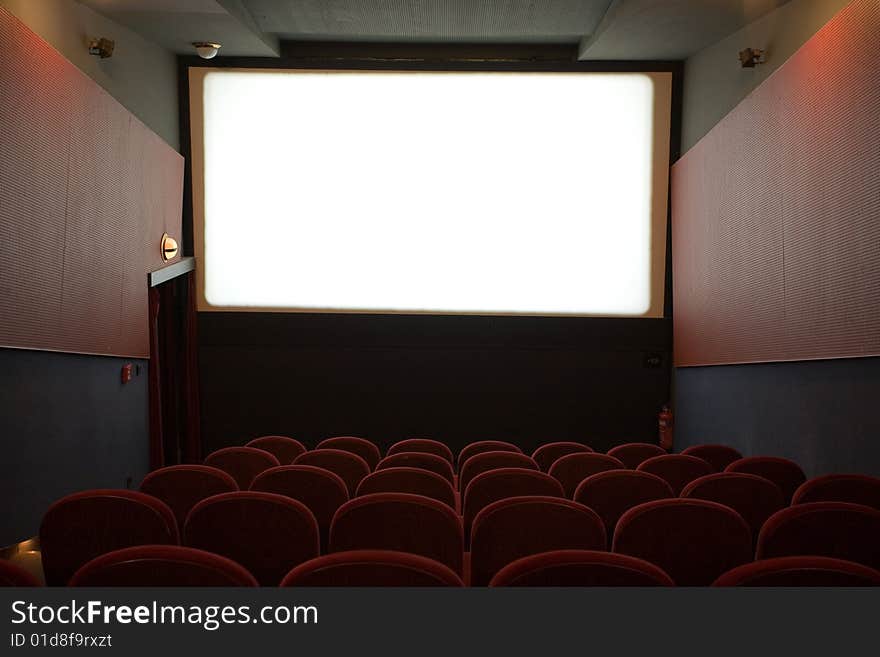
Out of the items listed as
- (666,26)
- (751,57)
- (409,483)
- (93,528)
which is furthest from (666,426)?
(93,528)

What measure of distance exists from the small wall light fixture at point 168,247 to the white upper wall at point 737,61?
20.1 ft

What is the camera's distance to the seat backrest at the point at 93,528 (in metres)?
3.29

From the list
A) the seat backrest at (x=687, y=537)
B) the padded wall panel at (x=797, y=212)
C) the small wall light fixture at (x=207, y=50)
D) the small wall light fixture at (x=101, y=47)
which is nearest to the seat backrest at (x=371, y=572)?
the seat backrest at (x=687, y=537)

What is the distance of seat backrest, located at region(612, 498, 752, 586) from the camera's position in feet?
10.2

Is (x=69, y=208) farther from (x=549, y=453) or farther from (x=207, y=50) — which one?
(x=549, y=453)

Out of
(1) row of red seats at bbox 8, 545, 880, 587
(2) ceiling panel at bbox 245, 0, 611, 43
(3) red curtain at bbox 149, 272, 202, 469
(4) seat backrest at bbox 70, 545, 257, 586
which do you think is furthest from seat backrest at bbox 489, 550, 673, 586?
(3) red curtain at bbox 149, 272, 202, 469

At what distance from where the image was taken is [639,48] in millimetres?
10328

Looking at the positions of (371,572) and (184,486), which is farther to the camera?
(184,486)

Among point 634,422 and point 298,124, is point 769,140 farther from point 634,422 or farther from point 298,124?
point 298,124

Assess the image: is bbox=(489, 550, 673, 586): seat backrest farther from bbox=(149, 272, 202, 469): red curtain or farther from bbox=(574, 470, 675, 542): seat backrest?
bbox=(149, 272, 202, 469): red curtain

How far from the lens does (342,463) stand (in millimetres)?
5770

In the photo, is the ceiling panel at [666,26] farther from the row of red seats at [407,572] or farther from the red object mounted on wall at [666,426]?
the row of red seats at [407,572]

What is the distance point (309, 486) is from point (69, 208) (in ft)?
13.0
